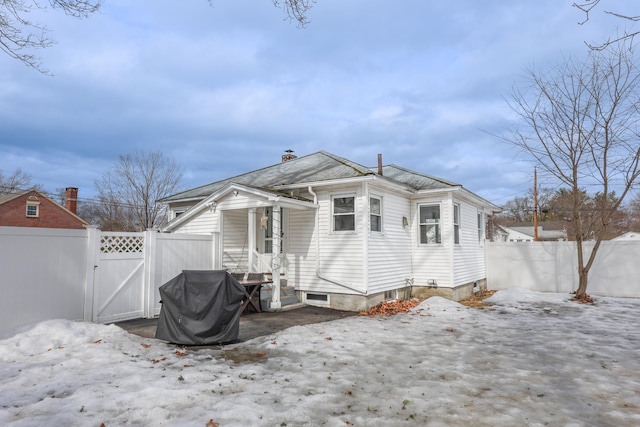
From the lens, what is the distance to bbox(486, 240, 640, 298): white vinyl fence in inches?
508

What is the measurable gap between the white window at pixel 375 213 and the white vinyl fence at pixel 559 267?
7059mm

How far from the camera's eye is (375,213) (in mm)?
10438

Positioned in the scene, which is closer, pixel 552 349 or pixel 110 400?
pixel 110 400

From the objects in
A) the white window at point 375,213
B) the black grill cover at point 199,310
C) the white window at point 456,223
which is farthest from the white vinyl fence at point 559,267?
the black grill cover at point 199,310

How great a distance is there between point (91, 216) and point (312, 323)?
32.9 meters

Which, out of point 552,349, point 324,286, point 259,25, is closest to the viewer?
point 552,349

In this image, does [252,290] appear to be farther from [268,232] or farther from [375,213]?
[375,213]

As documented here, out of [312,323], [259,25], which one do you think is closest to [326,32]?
[259,25]

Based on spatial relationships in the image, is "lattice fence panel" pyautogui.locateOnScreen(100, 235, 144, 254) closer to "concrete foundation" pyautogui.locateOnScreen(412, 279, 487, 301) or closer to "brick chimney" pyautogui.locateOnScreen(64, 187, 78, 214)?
"concrete foundation" pyautogui.locateOnScreen(412, 279, 487, 301)

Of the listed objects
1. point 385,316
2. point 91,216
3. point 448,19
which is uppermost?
point 448,19

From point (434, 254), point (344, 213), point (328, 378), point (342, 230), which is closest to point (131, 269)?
point (342, 230)

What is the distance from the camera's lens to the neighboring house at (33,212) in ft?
76.8

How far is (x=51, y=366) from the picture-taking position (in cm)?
468

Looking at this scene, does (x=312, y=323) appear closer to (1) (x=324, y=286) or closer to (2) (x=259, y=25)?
(1) (x=324, y=286)
